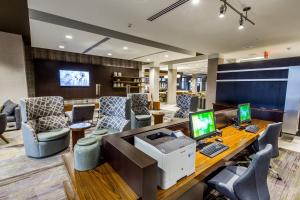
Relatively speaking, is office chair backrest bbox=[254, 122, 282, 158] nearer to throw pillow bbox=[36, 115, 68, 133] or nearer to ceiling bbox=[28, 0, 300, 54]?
ceiling bbox=[28, 0, 300, 54]

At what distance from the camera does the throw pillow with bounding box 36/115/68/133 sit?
3043 mm

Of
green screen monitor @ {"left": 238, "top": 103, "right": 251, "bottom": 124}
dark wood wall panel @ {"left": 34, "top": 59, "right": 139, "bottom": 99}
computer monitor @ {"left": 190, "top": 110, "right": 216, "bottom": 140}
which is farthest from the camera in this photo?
dark wood wall panel @ {"left": 34, "top": 59, "right": 139, "bottom": 99}

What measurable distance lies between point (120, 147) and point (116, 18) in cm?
305

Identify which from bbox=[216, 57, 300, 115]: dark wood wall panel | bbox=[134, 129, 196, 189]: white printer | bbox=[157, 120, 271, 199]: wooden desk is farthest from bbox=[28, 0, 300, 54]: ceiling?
bbox=[134, 129, 196, 189]: white printer

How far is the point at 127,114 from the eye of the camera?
3.21m

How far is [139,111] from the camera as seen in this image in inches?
185

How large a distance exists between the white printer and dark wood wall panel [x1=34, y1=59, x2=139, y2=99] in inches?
267

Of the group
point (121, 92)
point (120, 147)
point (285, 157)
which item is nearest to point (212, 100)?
point (285, 157)

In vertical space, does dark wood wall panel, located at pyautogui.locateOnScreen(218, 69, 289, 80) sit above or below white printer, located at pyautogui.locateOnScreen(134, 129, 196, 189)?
above

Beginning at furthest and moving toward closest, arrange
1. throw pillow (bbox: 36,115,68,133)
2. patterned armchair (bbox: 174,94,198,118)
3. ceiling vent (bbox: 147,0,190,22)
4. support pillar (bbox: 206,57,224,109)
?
support pillar (bbox: 206,57,224,109)
patterned armchair (bbox: 174,94,198,118)
throw pillow (bbox: 36,115,68,133)
ceiling vent (bbox: 147,0,190,22)

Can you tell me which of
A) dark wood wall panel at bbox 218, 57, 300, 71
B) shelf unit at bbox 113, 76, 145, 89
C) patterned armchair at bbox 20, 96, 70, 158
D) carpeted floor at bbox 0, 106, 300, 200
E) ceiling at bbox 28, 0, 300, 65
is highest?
ceiling at bbox 28, 0, 300, 65

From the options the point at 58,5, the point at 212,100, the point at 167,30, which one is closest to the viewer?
the point at 58,5

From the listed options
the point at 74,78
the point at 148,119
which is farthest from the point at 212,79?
the point at 74,78

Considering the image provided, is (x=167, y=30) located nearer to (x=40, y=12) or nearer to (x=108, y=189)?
(x=40, y=12)
